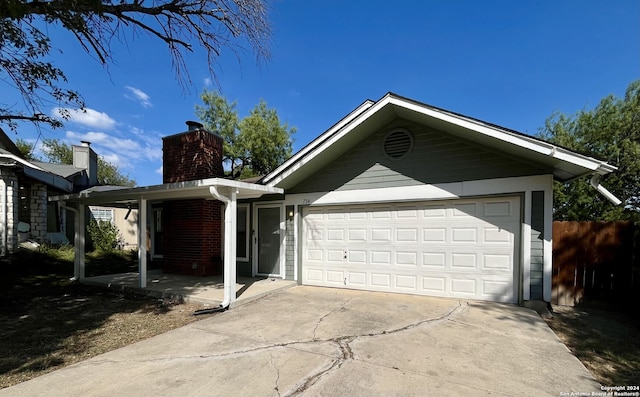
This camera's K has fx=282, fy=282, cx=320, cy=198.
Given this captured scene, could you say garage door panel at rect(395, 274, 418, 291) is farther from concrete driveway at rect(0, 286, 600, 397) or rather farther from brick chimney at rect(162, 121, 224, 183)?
brick chimney at rect(162, 121, 224, 183)

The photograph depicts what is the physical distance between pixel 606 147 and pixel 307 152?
15.9 metres

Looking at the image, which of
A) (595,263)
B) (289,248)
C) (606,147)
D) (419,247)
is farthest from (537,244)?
(606,147)

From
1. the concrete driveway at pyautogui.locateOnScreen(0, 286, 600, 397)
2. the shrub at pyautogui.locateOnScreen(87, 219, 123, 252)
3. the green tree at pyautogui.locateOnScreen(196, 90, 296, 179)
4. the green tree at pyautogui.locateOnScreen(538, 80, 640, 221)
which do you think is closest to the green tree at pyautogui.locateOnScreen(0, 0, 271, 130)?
the concrete driveway at pyautogui.locateOnScreen(0, 286, 600, 397)

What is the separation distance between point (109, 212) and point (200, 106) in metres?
11.3

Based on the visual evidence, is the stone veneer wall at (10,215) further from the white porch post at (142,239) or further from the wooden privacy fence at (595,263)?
the wooden privacy fence at (595,263)

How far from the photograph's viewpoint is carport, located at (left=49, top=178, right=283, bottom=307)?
5.45 meters

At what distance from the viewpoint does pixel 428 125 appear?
6176mm

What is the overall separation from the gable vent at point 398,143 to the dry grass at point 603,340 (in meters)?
4.13

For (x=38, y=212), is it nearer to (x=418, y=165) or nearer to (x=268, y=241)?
(x=268, y=241)

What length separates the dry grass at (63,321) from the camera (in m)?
3.54

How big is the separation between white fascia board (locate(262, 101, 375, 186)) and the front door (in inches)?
46.7

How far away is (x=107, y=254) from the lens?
12.7 metres

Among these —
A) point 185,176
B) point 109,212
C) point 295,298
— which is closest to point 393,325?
point 295,298

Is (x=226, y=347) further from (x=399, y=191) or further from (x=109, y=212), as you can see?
(x=109, y=212)
